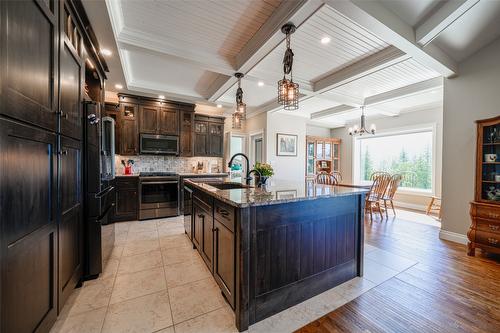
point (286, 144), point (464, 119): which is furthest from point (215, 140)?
point (464, 119)

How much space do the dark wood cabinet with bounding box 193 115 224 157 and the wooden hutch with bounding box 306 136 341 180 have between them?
2.81m

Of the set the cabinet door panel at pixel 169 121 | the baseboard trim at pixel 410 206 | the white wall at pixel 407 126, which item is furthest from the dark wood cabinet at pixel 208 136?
the baseboard trim at pixel 410 206

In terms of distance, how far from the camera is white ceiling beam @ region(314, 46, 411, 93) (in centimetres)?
272

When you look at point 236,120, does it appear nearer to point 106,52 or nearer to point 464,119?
point 106,52

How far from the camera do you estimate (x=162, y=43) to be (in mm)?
2676

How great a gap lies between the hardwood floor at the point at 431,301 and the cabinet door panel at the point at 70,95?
2.42 m

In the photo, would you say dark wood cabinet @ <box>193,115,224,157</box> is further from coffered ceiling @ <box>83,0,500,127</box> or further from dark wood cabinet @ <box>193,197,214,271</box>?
dark wood cabinet @ <box>193,197,214,271</box>

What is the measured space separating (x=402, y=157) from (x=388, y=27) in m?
4.98

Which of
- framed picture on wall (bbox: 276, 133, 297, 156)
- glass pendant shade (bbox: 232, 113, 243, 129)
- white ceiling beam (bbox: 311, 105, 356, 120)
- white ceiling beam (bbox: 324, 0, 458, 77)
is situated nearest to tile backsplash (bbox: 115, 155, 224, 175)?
framed picture on wall (bbox: 276, 133, 297, 156)

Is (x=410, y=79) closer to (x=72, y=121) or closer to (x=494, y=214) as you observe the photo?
(x=494, y=214)

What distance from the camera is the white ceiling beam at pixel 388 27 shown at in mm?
1881

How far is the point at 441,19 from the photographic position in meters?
2.11

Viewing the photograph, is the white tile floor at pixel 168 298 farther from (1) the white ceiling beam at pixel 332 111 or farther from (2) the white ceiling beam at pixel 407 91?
(1) the white ceiling beam at pixel 332 111

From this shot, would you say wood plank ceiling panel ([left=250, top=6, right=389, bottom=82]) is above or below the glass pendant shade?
above
